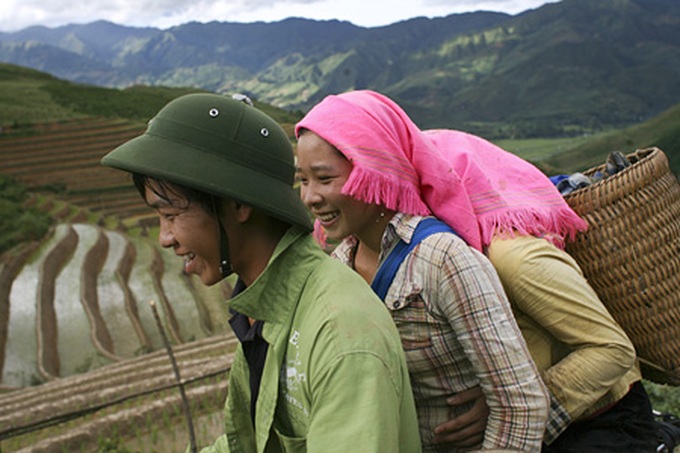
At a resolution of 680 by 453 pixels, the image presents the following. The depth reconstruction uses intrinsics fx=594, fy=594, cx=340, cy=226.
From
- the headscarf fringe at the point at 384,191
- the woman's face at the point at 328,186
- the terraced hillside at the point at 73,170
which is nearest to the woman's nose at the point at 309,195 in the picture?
the woman's face at the point at 328,186

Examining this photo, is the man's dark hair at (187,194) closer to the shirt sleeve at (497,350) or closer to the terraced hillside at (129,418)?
the shirt sleeve at (497,350)

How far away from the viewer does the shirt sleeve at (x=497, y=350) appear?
5.45 ft

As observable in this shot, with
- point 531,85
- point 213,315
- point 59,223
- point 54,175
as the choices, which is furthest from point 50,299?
point 531,85

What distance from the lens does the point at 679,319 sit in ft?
6.26

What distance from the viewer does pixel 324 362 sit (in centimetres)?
124

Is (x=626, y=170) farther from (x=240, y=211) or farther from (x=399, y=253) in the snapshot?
(x=240, y=211)

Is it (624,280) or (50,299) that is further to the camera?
(50,299)

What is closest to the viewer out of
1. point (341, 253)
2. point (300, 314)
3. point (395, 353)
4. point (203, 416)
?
point (395, 353)

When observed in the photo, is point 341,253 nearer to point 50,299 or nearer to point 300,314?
point 300,314

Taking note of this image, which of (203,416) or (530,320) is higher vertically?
(530,320)

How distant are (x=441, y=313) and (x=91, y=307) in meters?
22.8

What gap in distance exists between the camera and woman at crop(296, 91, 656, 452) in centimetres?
177

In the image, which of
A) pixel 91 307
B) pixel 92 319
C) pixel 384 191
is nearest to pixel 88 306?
pixel 91 307

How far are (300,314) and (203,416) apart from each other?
22.3 ft
